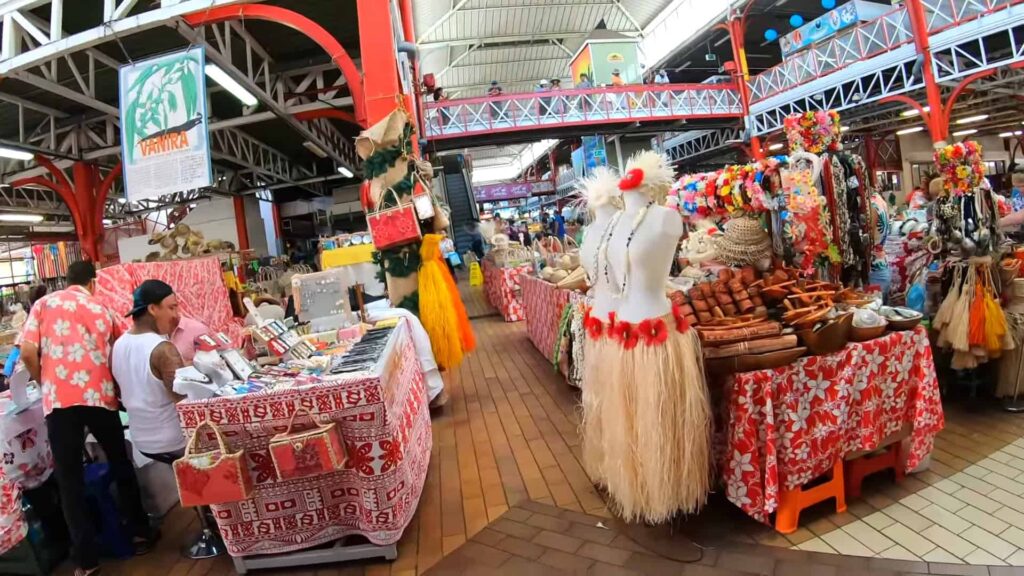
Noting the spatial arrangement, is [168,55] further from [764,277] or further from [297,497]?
[764,277]

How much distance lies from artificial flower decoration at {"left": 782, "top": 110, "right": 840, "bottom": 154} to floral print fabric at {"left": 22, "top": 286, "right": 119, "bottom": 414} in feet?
12.6

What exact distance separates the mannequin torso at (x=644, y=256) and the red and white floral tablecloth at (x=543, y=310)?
2.08 meters

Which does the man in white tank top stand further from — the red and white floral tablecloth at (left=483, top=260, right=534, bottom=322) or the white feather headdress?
the red and white floral tablecloth at (left=483, top=260, right=534, bottom=322)

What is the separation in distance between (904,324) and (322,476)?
2.68 meters

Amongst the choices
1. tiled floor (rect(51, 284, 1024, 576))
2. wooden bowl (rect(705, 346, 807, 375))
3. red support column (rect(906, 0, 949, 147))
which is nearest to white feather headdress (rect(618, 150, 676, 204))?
wooden bowl (rect(705, 346, 807, 375))

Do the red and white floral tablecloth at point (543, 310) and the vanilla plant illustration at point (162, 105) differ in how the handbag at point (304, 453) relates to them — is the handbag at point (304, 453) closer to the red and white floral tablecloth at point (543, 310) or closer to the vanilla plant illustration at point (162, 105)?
the red and white floral tablecloth at point (543, 310)

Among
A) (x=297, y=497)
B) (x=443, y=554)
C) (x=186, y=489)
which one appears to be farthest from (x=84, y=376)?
(x=443, y=554)

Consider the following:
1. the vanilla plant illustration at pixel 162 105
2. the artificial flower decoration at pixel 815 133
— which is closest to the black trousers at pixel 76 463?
the vanilla plant illustration at pixel 162 105

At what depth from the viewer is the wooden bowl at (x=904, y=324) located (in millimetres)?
2500

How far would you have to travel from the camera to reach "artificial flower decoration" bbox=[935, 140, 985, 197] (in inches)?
130

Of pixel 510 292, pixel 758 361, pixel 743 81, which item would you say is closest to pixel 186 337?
pixel 758 361

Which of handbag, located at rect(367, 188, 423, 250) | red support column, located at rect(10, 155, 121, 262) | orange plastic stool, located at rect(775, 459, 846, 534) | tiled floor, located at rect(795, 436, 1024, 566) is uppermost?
red support column, located at rect(10, 155, 121, 262)

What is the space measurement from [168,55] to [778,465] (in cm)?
506

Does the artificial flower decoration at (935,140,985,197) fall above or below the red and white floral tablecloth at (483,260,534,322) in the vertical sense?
above
